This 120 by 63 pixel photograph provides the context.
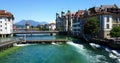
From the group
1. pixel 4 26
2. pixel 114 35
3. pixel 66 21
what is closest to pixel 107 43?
pixel 114 35

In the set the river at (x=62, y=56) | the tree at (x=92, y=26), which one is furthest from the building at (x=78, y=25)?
the river at (x=62, y=56)

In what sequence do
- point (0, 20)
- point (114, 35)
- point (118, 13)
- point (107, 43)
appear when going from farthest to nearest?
1. point (0, 20)
2. point (118, 13)
3. point (114, 35)
4. point (107, 43)

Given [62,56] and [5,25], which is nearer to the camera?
[62,56]

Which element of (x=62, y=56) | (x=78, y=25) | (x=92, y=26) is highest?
(x=78, y=25)

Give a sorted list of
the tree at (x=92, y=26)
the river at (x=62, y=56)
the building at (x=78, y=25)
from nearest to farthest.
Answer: the river at (x=62, y=56) → the tree at (x=92, y=26) → the building at (x=78, y=25)

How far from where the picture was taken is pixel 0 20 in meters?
135

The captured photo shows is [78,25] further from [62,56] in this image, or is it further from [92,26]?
[62,56]

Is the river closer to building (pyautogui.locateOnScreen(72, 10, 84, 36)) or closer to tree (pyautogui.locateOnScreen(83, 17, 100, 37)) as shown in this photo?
tree (pyautogui.locateOnScreen(83, 17, 100, 37))

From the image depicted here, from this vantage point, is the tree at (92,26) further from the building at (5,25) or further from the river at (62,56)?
the building at (5,25)

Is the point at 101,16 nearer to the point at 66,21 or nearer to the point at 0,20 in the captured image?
the point at 0,20

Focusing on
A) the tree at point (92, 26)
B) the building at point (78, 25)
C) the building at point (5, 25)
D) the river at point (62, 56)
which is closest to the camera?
the river at point (62, 56)

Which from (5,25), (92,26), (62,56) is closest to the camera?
(62,56)

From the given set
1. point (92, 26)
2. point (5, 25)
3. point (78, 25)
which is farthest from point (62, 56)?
point (5, 25)

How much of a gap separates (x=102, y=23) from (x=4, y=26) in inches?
2309
